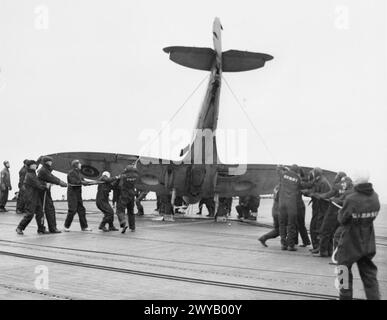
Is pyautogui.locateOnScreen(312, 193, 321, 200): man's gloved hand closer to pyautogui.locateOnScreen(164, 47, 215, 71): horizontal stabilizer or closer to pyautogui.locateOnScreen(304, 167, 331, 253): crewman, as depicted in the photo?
pyautogui.locateOnScreen(304, 167, 331, 253): crewman

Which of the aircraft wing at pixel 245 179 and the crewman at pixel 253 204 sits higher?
the aircraft wing at pixel 245 179

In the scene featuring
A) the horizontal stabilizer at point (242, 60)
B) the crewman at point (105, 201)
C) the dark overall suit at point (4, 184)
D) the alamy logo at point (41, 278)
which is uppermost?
the horizontal stabilizer at point (242, 60)

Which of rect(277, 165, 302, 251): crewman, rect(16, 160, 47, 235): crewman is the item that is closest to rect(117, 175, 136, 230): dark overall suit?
rect(16, 160, 47, 235): crewman

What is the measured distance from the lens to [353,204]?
231 inches

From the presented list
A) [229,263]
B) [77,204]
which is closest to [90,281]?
[229,263]

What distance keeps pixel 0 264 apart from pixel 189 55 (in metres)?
11.8

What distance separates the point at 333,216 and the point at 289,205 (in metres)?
1.26

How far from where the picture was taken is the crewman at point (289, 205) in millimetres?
11055

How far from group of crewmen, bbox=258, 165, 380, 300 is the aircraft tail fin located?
7.75 metres

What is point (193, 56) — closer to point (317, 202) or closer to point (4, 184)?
point (317, 202)

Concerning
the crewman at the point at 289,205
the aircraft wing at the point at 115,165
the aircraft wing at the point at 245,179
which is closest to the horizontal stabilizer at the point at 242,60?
the aircraft wing at the point at 245,179

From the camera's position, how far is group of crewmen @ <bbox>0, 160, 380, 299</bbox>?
19.2ft

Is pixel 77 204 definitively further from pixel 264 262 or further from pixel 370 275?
pixel 370 275

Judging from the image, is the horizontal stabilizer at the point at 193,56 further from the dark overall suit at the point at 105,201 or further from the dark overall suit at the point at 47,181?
the dark overall suit at the point at 47,181
